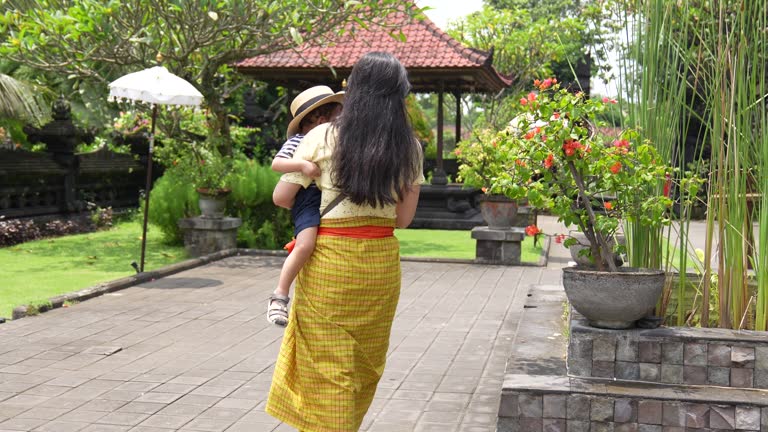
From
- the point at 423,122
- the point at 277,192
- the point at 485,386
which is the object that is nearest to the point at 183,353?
the point at 485,386

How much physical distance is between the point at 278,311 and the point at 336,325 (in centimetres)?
25

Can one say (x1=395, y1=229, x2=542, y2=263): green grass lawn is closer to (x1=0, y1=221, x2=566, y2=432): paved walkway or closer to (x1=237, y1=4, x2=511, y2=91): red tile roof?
(x1=237, y1=4, x2=511, y2=91): red tile roof

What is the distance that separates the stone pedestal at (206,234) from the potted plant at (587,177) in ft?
28.3

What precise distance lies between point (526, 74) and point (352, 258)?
28.0 meters

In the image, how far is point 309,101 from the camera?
416 centimetres

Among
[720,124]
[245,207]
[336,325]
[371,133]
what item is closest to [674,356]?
[720,124]

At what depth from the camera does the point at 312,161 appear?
3.91m

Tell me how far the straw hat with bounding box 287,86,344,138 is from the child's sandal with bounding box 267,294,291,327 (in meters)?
0.75

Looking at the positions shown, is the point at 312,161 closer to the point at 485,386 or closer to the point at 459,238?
the point at 485,386

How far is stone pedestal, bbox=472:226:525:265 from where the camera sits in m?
13.0

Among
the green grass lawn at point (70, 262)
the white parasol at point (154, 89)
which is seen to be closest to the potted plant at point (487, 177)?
the white parasol at point (154, 89)

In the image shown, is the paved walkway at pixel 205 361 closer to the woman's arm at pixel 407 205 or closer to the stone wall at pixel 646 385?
the stone wall at pixel 646 385

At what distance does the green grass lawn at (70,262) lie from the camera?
1019 centimetres

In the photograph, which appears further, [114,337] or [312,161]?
[114,337]
